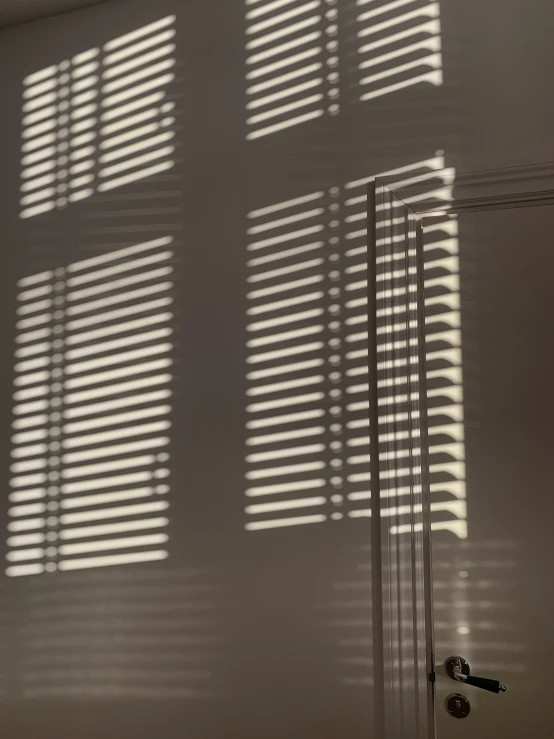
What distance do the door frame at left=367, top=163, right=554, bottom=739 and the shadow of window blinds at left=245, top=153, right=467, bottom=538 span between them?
0.02 metres

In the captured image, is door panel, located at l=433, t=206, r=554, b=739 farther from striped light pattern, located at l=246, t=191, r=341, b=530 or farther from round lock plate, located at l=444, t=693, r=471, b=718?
striped light pattern, located at l=246, t=191, r=341, b=530

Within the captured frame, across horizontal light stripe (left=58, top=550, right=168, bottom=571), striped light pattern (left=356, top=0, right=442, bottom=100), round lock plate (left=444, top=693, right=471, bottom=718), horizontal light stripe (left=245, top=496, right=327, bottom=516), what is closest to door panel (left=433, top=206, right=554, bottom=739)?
round lock plate (left=444, top=693, right=471, bottom=718)

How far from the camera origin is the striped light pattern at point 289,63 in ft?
5.85

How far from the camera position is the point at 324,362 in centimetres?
169

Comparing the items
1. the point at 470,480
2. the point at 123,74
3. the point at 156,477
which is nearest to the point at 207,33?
the point at 123,74

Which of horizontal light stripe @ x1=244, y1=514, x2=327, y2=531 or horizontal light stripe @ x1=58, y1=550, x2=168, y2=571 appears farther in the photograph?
horizontal light stripe @ x1=58, y1=550, x2=168, y2=571

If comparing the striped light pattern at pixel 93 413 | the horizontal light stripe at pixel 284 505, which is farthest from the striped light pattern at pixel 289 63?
the horizontal light stripe at pixel 284 505

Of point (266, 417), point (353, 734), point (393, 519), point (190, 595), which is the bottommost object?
point (353, 734)

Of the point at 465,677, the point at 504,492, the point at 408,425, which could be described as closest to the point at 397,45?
the point at 408,425

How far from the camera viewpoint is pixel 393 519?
1.57 meters

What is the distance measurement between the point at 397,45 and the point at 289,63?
0.93 ft

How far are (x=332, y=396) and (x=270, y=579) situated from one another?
1.53ft

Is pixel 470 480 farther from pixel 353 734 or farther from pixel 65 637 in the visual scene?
pixel 65 637

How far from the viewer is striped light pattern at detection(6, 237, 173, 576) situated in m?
1.84
